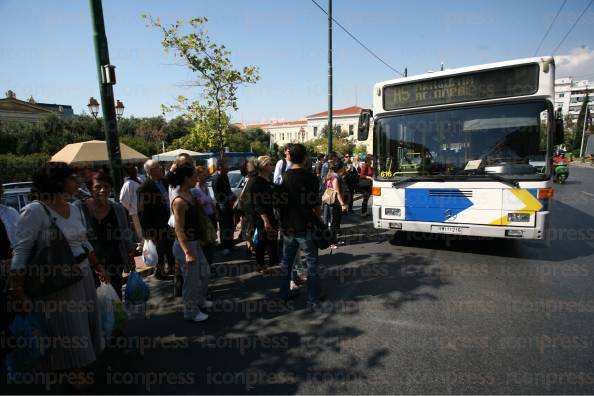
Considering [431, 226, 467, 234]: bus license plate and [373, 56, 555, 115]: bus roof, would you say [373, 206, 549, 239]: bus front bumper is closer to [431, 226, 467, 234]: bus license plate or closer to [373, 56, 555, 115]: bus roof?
[431, 226, 467, 234]: bus license plate

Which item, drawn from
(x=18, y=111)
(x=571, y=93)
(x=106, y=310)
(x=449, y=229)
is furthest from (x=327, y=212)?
(x=571, y=93)

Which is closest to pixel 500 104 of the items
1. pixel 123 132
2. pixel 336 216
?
pixel 336 216

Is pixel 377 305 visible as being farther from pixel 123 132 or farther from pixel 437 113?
pixel 123 132

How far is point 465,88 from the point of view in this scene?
223 inches

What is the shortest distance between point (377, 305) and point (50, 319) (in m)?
3.31

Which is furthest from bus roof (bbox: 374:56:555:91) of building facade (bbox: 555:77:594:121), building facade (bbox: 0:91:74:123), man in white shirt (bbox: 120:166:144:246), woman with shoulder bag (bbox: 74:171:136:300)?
building facade (bbox: 555:77:594:121)

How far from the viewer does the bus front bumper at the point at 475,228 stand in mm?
5223

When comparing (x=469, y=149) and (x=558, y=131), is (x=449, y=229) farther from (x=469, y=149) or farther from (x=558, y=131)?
(x=558, y=131)

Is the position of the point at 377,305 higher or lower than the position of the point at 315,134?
→ lower

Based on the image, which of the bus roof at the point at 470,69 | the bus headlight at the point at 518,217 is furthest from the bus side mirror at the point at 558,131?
the bus headlight at the point at 518,217

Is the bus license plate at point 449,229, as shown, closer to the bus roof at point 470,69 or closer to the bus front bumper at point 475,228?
the bus front bumper at point 475,228

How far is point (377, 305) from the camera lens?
4.17m

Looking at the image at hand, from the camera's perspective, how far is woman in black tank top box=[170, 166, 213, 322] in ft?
11.7

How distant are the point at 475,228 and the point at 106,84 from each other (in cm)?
630
